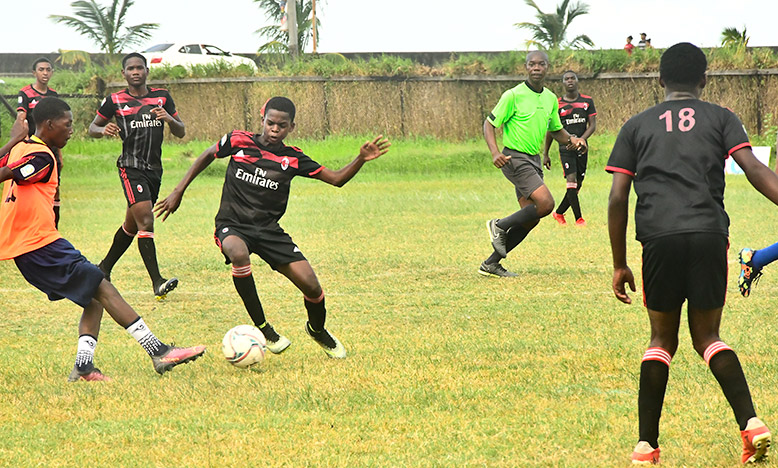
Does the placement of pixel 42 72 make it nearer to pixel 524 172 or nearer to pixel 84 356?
pixel 524 172

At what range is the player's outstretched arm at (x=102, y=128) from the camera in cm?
979

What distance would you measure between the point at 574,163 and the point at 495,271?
17.2 ft

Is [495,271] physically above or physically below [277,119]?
below

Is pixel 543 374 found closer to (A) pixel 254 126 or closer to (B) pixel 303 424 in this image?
(B) pixel 303 424

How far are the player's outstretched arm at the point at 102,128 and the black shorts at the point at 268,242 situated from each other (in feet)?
10.8

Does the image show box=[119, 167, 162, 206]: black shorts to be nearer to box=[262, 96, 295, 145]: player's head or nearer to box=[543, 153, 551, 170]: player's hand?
box=[262, 96, 295, 145]: player's head

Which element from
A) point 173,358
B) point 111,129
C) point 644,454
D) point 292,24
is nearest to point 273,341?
point 173,358

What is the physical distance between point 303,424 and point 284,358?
5.89 feet

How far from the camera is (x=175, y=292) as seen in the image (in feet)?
32.8

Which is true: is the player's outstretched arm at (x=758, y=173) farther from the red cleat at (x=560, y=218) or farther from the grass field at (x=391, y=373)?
the red cleat at (x=560, y=218)

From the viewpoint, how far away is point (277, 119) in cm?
707

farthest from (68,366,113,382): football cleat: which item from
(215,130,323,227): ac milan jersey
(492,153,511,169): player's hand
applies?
(492,153,511,169): player's hand

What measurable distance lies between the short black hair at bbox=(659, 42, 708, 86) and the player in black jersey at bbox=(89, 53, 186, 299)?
20.6ft

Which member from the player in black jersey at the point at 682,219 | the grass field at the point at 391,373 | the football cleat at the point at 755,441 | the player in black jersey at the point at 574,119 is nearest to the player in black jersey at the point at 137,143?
the grass field at the point at 391,373
